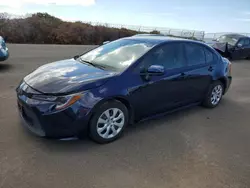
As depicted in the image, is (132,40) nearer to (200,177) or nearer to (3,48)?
(200,177)

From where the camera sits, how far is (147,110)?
4176 millimetres

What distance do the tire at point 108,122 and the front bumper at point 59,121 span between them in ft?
0.51

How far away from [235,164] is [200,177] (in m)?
0.68

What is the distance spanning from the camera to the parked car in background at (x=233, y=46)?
1352 centimetres

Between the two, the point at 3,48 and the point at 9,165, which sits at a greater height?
the point at 3,48

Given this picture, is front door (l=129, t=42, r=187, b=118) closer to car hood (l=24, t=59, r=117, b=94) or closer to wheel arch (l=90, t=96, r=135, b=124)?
wheel arch (l=90, t=96, r=135, b=124)

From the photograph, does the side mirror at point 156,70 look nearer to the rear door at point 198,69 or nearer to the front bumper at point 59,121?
the rear door at point 198,69

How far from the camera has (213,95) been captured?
5.54 metres

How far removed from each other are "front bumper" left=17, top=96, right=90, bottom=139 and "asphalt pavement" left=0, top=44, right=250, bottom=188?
256mm

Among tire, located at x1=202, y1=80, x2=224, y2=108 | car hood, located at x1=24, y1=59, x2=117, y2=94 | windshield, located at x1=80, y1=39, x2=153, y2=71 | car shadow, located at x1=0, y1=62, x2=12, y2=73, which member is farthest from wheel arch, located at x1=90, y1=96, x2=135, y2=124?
car shadow, located at x1=0, y1=62, x2=12, y2=73

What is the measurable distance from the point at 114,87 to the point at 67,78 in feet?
2.21

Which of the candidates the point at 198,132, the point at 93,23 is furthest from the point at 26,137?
the point at 93,23

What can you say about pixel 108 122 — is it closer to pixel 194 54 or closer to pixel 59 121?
pixel 59 121

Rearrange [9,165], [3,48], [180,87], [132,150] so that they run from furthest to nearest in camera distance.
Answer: [3,48]
[180,87]
[132,150]
[9,165]
